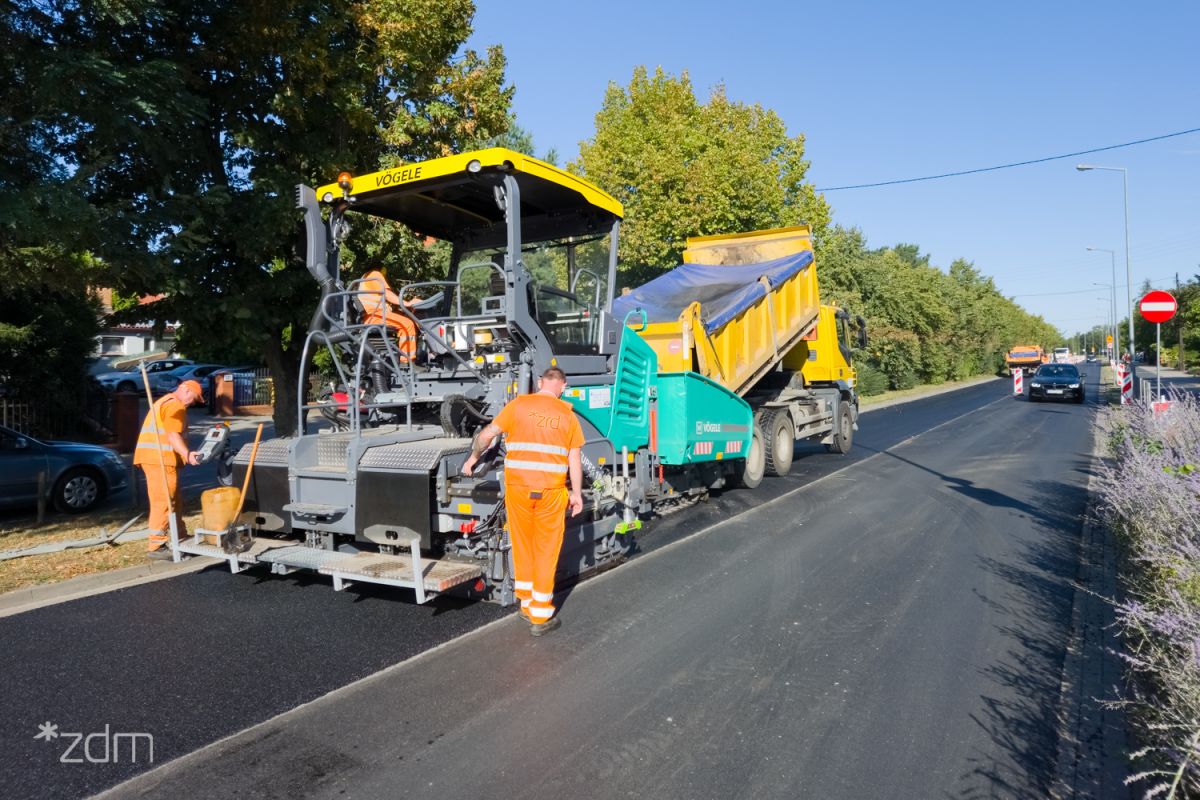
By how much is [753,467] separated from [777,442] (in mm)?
1004

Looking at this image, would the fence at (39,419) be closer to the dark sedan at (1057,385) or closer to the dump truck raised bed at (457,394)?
the dump truck raised bed at (457,394)

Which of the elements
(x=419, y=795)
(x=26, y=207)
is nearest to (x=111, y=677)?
(x=419, y=795)

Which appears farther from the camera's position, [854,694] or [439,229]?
[439,229]

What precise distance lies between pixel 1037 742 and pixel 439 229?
18.7 feet

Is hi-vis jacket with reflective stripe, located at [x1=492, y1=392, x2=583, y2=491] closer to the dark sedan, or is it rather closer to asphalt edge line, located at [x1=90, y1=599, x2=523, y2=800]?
asphalt edge line, located at [x1=90, y1=599, x2=523, y2=800]

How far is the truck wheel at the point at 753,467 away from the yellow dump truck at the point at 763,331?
32mm

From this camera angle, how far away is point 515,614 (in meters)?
5.30

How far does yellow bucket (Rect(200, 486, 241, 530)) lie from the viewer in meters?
5.62

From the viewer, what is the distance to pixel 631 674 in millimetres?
4258

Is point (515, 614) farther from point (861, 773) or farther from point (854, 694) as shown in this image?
point (861, 773)

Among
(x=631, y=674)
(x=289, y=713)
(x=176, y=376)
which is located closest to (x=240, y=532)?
(x=289, y=713)

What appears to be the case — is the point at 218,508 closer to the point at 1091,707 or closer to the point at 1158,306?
the point at 1091,707

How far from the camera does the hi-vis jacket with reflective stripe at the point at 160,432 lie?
21.8ft

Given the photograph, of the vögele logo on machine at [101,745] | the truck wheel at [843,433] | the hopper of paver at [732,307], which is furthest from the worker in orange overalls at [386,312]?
the truck wheel at [843,433]
